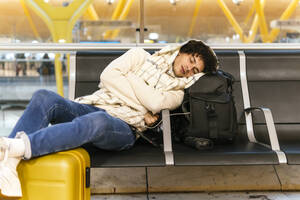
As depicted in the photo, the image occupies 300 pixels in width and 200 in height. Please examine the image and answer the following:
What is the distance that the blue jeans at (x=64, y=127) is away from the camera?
74.6 inches

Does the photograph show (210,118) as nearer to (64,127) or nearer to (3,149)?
(64,127)

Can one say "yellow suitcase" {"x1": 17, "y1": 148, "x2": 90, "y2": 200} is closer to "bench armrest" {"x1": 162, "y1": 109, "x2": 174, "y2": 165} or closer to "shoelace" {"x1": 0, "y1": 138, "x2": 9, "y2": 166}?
"shoelace" {"x1": 0, "y1": 138, "x2": 9, "y2": 166}

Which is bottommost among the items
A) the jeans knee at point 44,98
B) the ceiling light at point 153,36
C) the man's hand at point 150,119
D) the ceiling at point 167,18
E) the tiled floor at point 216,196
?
the tiled floor at point 216,196

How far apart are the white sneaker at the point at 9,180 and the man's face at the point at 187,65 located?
1203mm

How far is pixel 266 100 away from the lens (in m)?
2.93

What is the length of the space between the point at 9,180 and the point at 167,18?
14.9 feet

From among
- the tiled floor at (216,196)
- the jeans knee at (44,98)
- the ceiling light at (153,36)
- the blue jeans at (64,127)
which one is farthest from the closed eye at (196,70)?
the ceiling light at (153,36)

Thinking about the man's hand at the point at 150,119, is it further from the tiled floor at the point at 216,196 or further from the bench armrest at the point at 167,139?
the tiled floor at the point at 216,196

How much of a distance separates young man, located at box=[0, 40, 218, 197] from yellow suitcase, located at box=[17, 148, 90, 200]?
117 millimetres

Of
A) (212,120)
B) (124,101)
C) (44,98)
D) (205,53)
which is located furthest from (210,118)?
(44,98)

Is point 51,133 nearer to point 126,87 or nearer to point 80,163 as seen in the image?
point 80,163

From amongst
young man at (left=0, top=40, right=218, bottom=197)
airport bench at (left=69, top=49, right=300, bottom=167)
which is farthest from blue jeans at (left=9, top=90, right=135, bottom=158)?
airport bench at (left=69, top=49, right=300, bottom=167)

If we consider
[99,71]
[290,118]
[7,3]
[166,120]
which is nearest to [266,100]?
[290,118]

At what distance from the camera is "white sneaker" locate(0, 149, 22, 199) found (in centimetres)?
171
